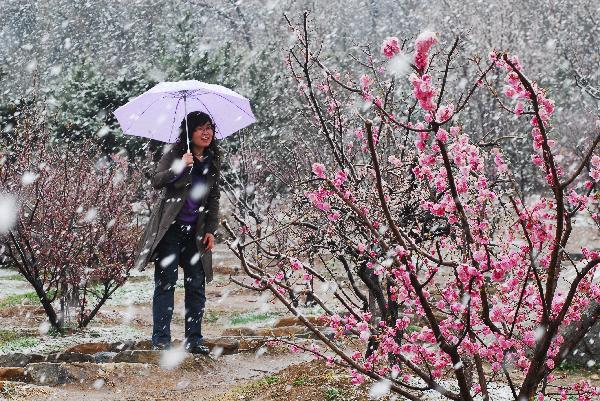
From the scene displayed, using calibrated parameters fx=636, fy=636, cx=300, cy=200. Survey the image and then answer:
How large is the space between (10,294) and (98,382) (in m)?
7.40

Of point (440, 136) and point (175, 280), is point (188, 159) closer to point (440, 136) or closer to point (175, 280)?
point (175, 280)

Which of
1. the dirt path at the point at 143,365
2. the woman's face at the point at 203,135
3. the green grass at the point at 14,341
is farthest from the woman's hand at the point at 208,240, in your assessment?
the green grass at the point at 14,341

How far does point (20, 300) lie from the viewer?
1020cm

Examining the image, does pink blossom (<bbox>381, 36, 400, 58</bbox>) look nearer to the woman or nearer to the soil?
the soil

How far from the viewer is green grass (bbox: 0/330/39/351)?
576cm

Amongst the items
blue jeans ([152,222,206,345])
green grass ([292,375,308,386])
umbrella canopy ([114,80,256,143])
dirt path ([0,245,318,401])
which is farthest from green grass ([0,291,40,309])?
green grass ([292,375,308,386])

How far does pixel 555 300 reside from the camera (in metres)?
2.94

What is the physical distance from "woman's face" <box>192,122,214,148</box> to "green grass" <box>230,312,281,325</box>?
4.13 metres

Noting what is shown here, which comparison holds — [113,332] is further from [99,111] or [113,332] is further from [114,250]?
[99,111]

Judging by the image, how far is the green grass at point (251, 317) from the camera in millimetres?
8719

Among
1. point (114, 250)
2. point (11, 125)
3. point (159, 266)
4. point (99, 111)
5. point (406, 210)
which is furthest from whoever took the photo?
point (99, 111)

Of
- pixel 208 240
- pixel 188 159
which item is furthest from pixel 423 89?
pixel 208 240

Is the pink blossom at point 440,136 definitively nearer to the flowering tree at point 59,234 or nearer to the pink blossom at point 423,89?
A: the pink blossom at point 423,89

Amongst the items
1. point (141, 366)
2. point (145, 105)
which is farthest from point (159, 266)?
point (145, 105)
